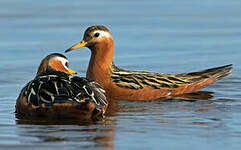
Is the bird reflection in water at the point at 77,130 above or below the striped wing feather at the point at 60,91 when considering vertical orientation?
below

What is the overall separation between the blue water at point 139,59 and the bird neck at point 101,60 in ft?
3.94

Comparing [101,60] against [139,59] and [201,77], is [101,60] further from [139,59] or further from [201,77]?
[139,59]

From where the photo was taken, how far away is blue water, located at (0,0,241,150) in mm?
10953

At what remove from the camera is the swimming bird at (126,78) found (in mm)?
15086

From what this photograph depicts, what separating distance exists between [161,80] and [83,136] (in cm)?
485

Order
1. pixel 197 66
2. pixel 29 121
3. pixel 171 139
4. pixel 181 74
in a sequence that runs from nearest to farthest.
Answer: pixel 171 139 < pixel 29 121 < pixel 181 74 < pixel 197 66

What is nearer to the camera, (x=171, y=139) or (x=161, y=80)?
(x=171, y=139)

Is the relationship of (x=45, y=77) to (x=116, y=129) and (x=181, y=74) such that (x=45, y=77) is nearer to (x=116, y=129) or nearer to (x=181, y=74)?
(x=116, y=129)

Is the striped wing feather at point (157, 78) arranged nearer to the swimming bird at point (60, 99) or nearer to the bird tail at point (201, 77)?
the bird tail at point (201, 77)

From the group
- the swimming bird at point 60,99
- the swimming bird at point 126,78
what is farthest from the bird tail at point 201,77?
the swimming bird at point 60,99

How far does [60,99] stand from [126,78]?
11.5 feet

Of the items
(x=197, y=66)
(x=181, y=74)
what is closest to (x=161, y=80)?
(x=181, y=74)

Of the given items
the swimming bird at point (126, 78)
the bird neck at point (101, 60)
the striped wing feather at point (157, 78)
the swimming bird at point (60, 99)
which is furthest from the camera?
the bird neck at point (101, 60)

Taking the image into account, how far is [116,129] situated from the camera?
1159cm
